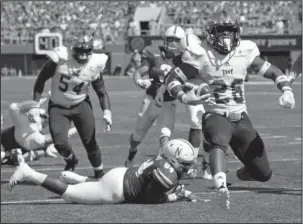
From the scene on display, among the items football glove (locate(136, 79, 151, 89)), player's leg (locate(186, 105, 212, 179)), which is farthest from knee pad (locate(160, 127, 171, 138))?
football glove (locate(136, 79, 151, 89))

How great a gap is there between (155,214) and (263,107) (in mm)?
16599

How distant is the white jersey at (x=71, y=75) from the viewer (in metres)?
10.4

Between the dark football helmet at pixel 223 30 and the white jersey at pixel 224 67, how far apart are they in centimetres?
27

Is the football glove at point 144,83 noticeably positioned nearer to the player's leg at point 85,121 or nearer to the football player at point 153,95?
the football player at point 153,95

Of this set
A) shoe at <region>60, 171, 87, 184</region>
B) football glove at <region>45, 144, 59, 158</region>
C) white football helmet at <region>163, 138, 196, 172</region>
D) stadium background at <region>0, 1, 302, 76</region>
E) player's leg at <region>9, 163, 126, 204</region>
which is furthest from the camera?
stadium background at <region>0, 1, 302, 76</region>

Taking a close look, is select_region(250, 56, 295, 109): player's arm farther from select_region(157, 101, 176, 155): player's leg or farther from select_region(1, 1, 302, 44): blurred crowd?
select_region(1, 1, 302, 44): blurred crowd

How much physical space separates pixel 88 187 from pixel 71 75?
2692 millimetres

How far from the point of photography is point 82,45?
30.5 ft

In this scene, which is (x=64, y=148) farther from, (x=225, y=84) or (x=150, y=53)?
(x=225, y=84)

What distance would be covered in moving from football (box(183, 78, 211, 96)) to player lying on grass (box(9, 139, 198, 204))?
0.68 meters

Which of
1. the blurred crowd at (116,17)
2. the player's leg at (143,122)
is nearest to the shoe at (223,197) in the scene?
the player's leg at (143,122)

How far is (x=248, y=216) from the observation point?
9.49m

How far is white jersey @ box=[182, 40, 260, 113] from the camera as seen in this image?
5.74m

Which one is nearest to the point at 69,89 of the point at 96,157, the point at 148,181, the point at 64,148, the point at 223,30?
the point at 64,148
